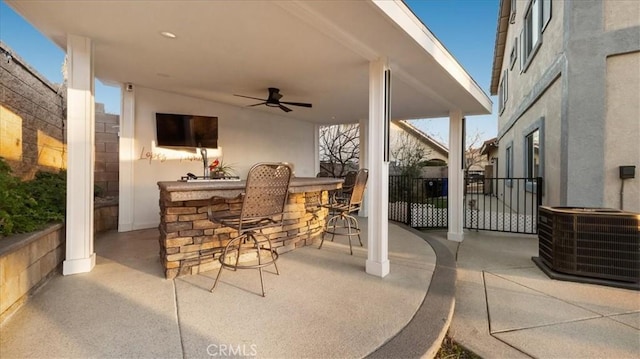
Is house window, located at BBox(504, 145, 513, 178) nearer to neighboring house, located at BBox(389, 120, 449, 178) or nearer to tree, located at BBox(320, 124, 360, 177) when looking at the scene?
neighboring house, located at BBox(389, 120, 449, 178)

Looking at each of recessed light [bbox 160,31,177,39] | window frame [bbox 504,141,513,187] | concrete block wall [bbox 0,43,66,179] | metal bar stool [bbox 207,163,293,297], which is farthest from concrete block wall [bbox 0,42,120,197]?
window frame [bbox 504,141,513,187]

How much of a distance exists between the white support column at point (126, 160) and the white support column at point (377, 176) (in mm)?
3807

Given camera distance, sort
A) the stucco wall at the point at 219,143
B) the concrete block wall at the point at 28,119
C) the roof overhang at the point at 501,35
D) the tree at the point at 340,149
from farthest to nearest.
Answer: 1. the tree at the point at 340,149
2. the roof overhang at the point at 501,35
3. the stucco wall at the point at 219,143
4. the concrete block wall at the point at 28,119

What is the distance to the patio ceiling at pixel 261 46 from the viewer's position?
2266 mm

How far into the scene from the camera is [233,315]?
2.05 meters

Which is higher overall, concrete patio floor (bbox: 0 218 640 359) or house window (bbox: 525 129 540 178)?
house window (bbox: 525 129 540 178)

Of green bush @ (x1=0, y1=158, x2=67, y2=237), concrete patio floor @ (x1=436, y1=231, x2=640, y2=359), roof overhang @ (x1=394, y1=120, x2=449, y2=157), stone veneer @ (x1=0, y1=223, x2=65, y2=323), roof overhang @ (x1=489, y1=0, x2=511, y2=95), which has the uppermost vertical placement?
roof overhang @ (x1=489, y1=0, x2=511, y2=95)

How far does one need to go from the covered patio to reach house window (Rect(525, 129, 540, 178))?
4.99ft

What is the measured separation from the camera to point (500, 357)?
1.83 metres

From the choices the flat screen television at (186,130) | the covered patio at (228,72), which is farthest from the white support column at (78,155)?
the flat screen television at (186,130)

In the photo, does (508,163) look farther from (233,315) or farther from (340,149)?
(233,315)

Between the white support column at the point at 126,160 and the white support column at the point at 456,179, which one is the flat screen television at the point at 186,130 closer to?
the white support column at the point at 126,160

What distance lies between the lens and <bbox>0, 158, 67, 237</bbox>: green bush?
7.67 feet

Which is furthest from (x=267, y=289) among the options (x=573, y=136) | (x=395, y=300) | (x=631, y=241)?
(x=573, y=136)
